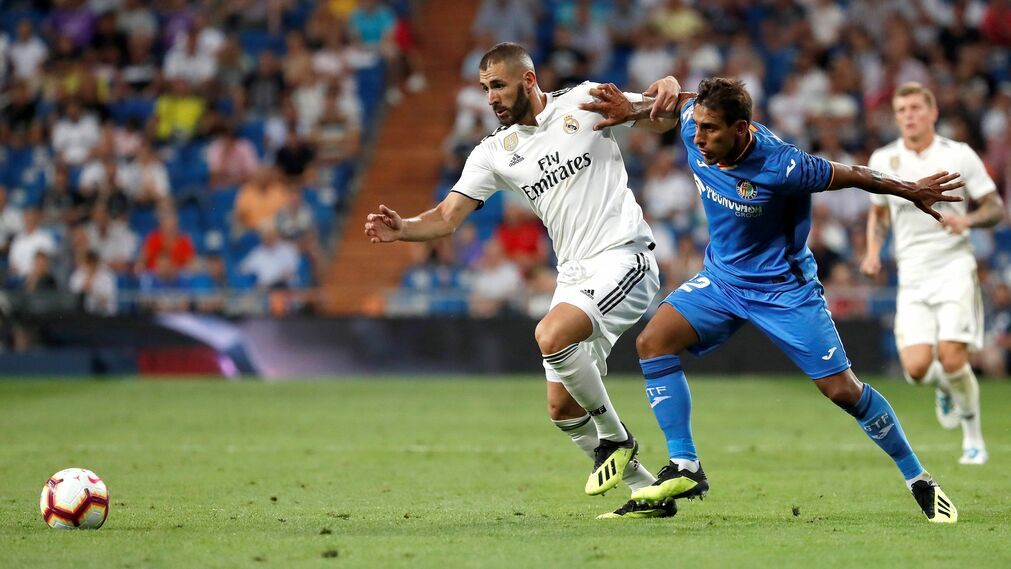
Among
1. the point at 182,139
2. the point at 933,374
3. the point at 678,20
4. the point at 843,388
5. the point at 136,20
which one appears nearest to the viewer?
the point at 843,388

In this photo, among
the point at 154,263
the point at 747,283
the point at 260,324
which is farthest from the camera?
the point at 154,263

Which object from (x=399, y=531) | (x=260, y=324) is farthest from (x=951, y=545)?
(x=260, y=324)

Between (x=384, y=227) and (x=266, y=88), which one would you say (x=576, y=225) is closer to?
(x=384, y=227)

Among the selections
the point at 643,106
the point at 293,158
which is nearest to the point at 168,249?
the point at 293,158

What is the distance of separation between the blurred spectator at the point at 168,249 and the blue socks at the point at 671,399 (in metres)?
14.4

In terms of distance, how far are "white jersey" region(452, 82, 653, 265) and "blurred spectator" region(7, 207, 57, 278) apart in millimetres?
14504

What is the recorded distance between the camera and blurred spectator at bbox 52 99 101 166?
2355 centimetres

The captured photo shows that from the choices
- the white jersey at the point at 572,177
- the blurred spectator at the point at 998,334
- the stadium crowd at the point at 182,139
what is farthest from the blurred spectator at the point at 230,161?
the white jersey at the point at 572,177

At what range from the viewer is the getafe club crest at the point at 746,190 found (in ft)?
24.3

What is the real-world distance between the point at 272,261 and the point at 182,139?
429cm

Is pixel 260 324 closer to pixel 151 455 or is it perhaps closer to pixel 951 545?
pixel 151 455

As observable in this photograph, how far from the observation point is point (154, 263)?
21016 mm

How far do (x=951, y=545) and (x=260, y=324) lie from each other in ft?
46.5

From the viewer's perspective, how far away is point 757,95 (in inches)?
876
